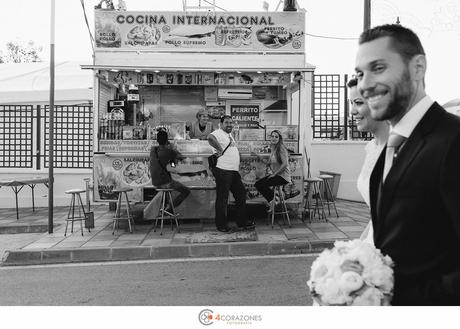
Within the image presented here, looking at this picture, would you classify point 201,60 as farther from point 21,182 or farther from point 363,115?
point 363,115

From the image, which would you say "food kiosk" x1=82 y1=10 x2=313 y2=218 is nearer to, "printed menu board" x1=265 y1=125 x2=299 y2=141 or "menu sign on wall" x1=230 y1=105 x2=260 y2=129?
"printed menu board" x1=265 y1=125 x2=299 y2=141

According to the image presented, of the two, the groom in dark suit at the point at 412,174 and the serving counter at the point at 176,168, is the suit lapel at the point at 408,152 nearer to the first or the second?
the groom in dark suit at the point at 412,174

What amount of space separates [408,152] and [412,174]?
7 centimetres

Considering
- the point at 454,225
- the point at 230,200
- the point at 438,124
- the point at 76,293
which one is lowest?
the point at 76,293

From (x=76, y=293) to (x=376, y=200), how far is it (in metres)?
3.51

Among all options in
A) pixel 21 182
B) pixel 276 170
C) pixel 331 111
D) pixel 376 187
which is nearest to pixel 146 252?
pixel 276 170

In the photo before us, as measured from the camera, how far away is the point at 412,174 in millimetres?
1134

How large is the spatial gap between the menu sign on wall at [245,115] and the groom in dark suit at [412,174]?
8.72 meters

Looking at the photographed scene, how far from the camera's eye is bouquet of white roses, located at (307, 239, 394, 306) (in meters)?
1.20

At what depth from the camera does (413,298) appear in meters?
1.19

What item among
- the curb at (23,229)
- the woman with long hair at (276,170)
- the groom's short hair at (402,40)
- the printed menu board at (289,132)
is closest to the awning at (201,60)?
the printed menu board at (289,132)

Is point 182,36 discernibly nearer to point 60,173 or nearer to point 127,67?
point 127,67

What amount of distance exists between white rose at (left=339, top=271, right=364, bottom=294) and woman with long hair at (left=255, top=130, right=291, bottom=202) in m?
5.86

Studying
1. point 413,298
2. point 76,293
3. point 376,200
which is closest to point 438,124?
point 376,200
